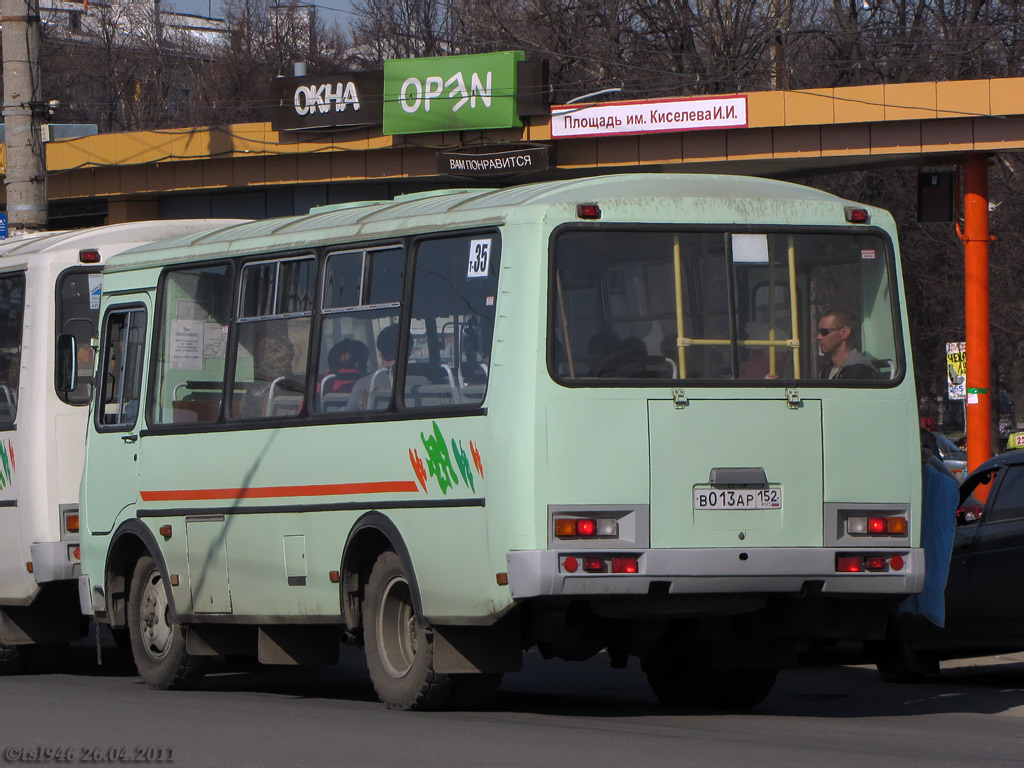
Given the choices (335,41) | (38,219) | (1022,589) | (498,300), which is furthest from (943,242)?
(498,300)

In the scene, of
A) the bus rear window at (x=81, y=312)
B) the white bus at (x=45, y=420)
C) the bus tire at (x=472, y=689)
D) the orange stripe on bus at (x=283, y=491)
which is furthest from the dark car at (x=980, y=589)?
the bus rear window at (x=81, y=312)

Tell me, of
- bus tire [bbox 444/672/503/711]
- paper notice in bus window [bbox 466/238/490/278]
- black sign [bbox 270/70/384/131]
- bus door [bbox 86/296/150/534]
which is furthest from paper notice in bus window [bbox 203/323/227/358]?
black sign [bbox 270/70/384/131]

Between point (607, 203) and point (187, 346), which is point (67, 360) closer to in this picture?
point (187, 346)

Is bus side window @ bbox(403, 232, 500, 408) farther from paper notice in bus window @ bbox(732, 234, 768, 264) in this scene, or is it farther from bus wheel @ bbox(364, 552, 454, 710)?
paper notice in bus window @ bbox(732, 234, 768, 264)

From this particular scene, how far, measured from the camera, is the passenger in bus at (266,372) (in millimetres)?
10266

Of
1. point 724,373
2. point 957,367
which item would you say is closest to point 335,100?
point 957,367

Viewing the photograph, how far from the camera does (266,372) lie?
10.4m

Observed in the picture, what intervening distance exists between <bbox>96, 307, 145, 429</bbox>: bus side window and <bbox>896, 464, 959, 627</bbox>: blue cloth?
16.9 ft

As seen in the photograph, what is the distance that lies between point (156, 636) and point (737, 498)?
4657mm

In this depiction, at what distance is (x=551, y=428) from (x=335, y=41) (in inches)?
2081

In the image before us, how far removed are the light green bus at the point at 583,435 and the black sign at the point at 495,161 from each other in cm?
1582

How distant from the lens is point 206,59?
6444cm

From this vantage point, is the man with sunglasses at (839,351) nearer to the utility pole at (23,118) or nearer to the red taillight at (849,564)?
the red taillight at (849,564)

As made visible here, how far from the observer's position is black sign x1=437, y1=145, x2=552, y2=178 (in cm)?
2603
